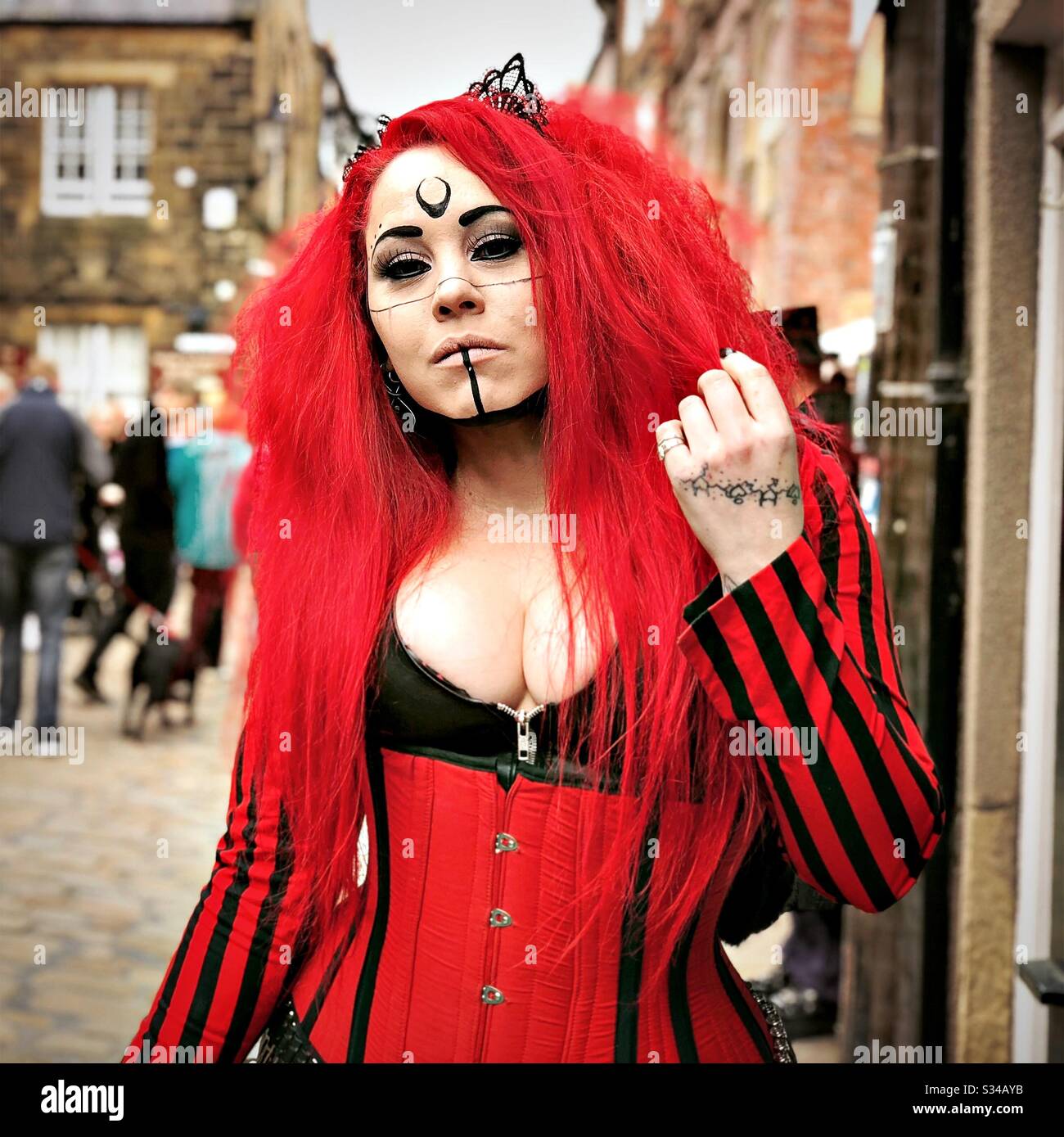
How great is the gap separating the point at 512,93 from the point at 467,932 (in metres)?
1.01

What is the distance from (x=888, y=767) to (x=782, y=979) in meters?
2.96

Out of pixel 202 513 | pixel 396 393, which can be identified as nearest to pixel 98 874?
pixel 202 513

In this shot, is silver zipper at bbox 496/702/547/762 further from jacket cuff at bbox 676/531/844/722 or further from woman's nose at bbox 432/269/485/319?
woman's nose at bbox 432/269/485/319

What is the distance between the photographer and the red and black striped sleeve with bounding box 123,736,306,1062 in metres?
1.32

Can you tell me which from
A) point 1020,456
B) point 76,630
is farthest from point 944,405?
point 76,630

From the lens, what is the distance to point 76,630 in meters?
9.97

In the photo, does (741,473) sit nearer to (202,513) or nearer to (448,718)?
(448,718)

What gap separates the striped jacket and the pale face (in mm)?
325

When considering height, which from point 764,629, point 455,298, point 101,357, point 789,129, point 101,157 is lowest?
point 764,629

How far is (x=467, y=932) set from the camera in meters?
1.32

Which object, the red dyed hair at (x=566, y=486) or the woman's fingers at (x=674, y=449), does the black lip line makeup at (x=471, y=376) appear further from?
the woman's fingers at (x=674, y=449)

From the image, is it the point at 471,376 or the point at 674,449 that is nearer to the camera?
the point at 674,449

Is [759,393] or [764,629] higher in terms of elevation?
[759,393]

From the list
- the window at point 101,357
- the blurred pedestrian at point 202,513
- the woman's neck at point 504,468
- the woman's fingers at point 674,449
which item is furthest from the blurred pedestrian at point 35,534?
the window at point 101,357
